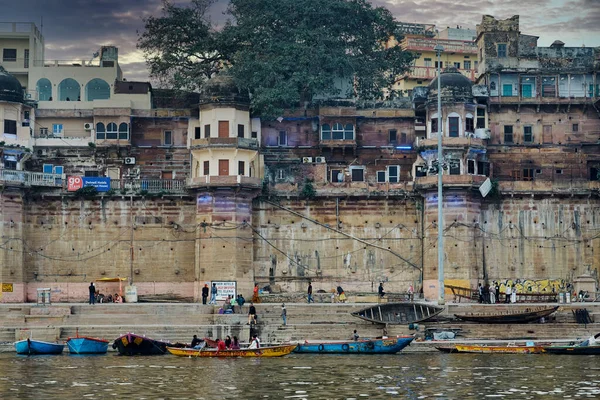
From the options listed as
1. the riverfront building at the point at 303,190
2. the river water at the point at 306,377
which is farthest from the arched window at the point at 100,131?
the river water at the point at 306,377

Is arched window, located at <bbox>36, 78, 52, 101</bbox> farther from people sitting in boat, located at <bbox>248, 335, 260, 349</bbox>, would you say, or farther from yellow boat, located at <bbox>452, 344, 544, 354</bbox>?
yellow boat, located at <bbox>452, 344, 544, 354</bbox>

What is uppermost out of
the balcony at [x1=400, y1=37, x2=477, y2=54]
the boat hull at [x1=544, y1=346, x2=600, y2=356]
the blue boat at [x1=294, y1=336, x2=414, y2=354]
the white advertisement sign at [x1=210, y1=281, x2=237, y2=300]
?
the balcony at [x1=400, y1=37, x2=477, y2=54]

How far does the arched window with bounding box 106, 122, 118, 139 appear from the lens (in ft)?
263

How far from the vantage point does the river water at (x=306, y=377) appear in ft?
151

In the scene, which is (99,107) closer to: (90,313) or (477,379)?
(90,313)

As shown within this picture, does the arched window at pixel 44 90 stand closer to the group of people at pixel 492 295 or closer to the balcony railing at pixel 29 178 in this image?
the balcony railing at pixel 29 178

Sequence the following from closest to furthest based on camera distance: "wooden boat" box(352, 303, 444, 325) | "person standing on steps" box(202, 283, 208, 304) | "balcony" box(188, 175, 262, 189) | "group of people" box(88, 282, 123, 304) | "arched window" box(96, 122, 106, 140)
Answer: "wooden boat" box(352, 303, 444, 325)
"group of people" box(88, 282, 123, 304)
"person standing on steps" box(202, 283, 208, 304)
"balcony" box(188, 175, 262, 189)
"arched window" box(96, 122, 106, 140)

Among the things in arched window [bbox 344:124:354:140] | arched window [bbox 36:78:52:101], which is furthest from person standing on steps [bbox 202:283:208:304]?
arched window [bbox 36:78:52:101]

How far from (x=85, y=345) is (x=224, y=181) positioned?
17.1m

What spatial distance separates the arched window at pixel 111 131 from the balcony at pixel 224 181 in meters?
7.45

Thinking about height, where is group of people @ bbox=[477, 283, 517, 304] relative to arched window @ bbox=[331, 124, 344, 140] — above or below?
below

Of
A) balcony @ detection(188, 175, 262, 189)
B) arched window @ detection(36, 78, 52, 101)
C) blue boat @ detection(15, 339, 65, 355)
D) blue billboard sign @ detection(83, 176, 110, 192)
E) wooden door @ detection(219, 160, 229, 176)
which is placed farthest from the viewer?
arched window @ detection(36, 78, 52, 101)

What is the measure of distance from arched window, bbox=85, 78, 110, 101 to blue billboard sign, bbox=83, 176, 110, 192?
39.3 feet

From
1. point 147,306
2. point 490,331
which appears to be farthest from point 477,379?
point 147,306
